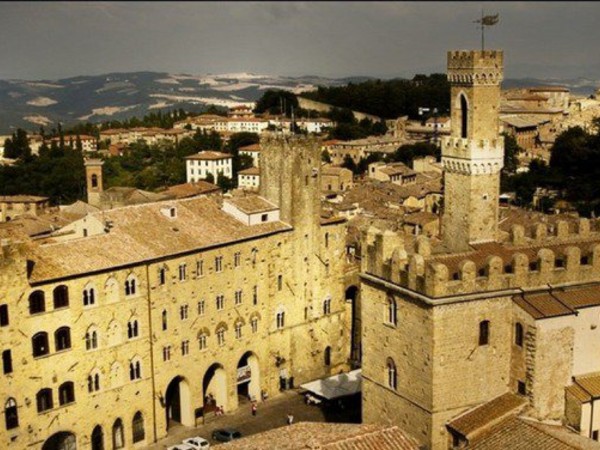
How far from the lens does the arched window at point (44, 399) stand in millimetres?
36906

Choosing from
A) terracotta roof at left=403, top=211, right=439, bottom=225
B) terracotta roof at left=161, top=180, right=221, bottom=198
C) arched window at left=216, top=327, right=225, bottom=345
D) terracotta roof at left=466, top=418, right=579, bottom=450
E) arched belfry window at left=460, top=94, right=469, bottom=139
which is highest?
arched belfry window at left=460, top=94, right=469, bottom=139

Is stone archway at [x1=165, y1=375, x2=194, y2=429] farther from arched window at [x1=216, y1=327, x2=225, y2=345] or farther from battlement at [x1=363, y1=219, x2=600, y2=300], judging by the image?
battlement at [x1=363, y1=219, x2=600, y2=300]

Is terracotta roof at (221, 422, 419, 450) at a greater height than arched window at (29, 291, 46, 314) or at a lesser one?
lesser

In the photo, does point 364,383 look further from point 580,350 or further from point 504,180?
point 504,180

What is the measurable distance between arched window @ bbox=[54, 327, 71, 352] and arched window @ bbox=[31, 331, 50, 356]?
0.46m

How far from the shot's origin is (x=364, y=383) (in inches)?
1314

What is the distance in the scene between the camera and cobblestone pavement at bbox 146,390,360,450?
42500 mm

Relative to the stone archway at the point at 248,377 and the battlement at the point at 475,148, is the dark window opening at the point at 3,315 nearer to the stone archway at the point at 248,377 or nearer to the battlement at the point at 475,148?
the stone archway at the point at 248,377

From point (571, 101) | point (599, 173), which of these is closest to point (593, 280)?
point (599, 173)

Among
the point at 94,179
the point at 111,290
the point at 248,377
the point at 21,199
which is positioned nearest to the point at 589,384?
the point at 111,290

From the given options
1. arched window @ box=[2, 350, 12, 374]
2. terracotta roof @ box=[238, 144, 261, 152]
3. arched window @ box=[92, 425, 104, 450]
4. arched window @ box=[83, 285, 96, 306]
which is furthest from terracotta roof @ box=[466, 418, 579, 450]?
terracotta roof @ box=[238, 144, 261, 152]

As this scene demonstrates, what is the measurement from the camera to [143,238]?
4138 centimetres

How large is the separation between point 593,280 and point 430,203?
59095 mm

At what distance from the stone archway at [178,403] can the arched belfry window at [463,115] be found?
19.5 metres
